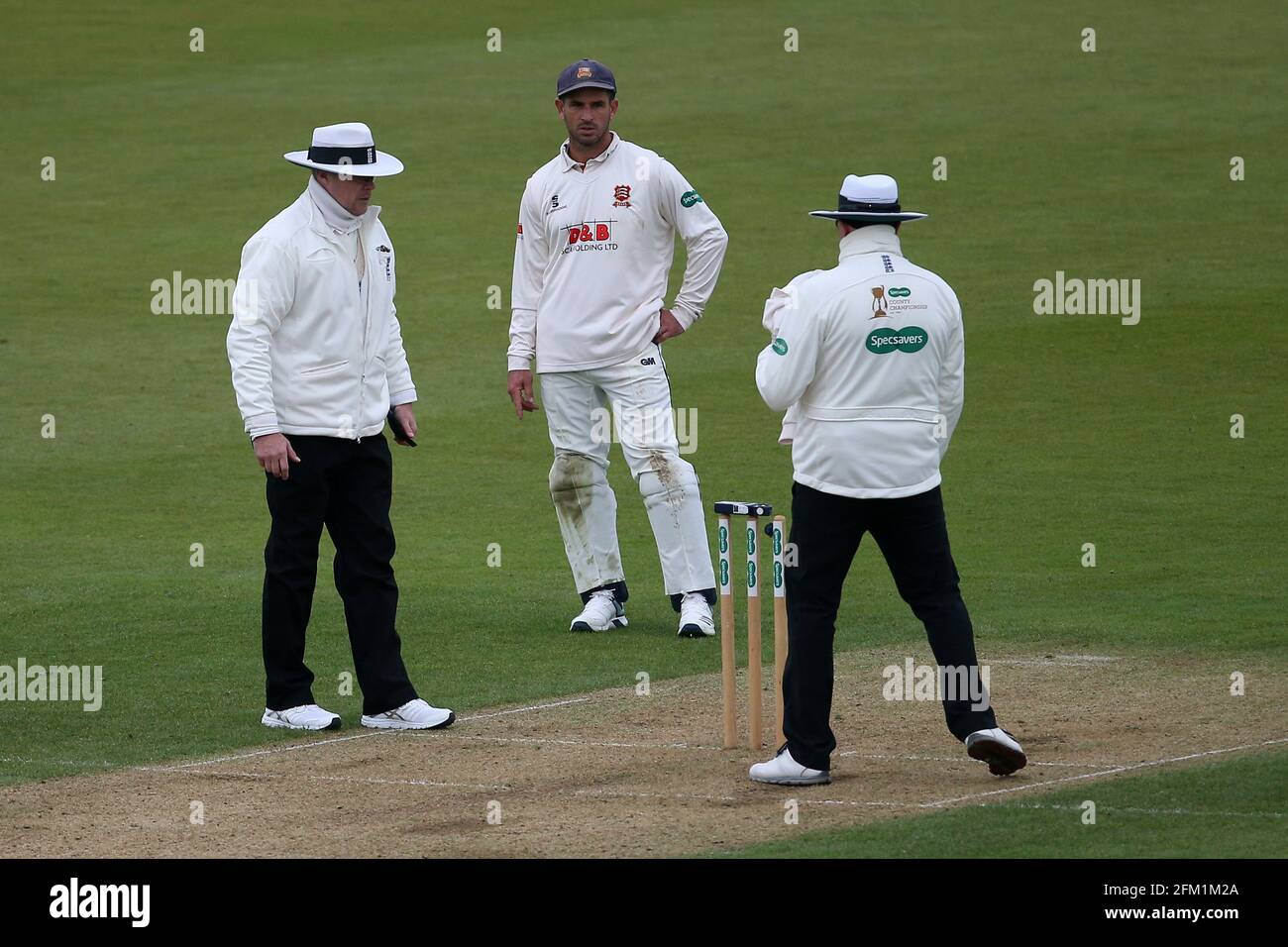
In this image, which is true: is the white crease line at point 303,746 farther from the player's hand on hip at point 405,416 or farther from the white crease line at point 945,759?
the white crease line at point 945,759

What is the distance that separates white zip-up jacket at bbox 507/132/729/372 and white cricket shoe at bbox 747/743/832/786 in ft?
12.3

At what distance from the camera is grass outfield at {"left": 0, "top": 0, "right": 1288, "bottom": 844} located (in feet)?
36.2

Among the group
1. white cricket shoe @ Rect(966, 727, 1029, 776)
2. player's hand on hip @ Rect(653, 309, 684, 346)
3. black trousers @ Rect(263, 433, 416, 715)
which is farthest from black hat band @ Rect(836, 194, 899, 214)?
player's hand on hip @ Rect(653, 309, 684, 346)

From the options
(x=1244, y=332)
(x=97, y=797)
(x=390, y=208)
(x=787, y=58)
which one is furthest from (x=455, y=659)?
(x=787, y=58)

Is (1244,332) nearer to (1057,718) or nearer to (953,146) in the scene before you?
(953,146)

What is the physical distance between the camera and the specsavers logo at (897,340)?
7.59 metres

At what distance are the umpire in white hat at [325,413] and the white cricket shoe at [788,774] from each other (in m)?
1.76

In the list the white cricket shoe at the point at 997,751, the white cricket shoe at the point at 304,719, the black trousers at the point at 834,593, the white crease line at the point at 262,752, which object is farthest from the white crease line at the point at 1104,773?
the white cricket shoe at the point at 304,719

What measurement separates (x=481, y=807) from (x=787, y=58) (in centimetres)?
2598

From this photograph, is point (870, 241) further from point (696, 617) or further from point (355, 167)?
point (696, 617)

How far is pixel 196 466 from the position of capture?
54.0 ft

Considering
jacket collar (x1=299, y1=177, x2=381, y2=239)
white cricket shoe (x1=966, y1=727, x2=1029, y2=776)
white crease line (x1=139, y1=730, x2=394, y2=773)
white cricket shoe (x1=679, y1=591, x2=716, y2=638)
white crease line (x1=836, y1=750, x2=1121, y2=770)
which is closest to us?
white cricket shoe (x1=966, y1=727, x2=1029, y2=776)

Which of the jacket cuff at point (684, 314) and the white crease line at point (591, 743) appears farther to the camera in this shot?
the jacket cuff at point (684, 314)

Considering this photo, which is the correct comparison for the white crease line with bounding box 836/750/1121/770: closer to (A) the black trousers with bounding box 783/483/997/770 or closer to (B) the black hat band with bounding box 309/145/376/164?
(A) the black trousers with bounding box 783/483/997/770
